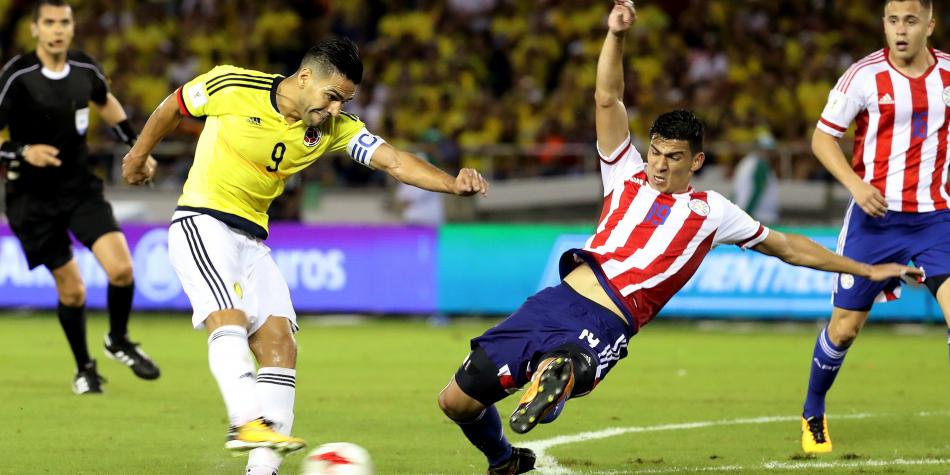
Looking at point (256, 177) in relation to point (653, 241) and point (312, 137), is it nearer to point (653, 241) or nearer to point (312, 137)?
point (312, 137)

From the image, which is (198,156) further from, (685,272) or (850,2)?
(850,2)

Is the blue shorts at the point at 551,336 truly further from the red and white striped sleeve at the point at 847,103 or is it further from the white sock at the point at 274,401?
the red and white striped sleeve at the point at 847,103

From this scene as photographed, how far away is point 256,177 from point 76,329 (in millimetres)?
3983

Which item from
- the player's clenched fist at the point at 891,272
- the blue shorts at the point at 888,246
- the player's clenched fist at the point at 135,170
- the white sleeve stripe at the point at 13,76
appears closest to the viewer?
the player's clenched fist at the point at 891,272

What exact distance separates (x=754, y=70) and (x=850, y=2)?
2.66m

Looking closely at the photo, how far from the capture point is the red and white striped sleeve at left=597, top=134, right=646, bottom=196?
22.1 feet

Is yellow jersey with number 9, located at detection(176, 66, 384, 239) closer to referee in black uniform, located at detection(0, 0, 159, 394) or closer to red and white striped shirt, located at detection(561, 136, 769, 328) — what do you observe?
red and white striped shirt, located at detection(561, 136, 769, 328)

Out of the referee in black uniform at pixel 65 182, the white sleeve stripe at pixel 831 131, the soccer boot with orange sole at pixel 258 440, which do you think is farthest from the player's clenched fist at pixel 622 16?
the referee in black uniform at pixel 65 182

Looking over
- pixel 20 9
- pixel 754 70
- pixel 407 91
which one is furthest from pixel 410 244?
pixel 20 9

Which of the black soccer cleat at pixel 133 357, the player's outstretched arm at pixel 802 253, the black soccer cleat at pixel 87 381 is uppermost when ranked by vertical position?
the player's outstretched arm at pixel 802 253

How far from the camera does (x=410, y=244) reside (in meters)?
15.7

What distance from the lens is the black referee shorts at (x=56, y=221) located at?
980 centimetres

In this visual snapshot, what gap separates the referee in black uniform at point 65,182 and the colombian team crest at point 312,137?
11.6 feet

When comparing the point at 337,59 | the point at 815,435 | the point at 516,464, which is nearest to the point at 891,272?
the point at 815,435
